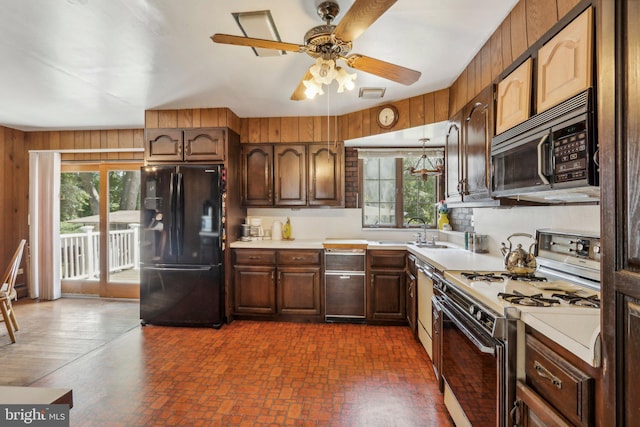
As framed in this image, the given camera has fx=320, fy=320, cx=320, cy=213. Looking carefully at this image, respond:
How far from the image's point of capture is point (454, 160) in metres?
2.73

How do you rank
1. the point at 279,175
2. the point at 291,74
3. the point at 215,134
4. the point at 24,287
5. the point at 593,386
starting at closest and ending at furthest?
the point at 593,386 < the point at 291,74 < the point at 215,134 < the point at 279,175 < the point at 24,287

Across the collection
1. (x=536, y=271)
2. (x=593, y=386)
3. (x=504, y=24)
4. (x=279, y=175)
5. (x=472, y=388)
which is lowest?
(x=472, y=388)

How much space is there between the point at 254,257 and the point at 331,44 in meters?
2.53

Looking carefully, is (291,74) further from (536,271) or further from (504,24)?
(536,271)

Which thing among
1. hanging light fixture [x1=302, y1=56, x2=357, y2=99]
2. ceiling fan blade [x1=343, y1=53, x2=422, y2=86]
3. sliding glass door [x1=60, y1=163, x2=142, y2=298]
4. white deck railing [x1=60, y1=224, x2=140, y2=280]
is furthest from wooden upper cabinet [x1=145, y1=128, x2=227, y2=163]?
ceiling fan blade [x1=343, y1=53, x2=422, y2=86]

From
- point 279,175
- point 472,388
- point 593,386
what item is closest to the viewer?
point 593,386

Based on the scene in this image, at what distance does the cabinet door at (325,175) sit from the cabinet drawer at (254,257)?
812 mm

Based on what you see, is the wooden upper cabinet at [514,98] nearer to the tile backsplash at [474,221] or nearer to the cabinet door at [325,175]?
the tile backsplash at [474,221]

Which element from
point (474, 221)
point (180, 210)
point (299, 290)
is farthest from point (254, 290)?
point (474, 221)

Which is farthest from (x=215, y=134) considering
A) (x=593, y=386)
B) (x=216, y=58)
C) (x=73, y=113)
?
(x=593, y=386)

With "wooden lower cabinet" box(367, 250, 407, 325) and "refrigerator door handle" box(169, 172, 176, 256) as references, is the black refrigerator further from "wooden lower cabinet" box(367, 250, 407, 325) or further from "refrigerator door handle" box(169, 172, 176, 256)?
"wooden lower cabinet" box(367, 250, 407, 325)

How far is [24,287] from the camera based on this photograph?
455cm

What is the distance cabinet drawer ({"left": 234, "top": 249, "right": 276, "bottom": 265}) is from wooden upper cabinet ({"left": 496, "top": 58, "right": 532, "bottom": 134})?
2.56 metres

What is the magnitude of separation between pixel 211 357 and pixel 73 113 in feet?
10.7
